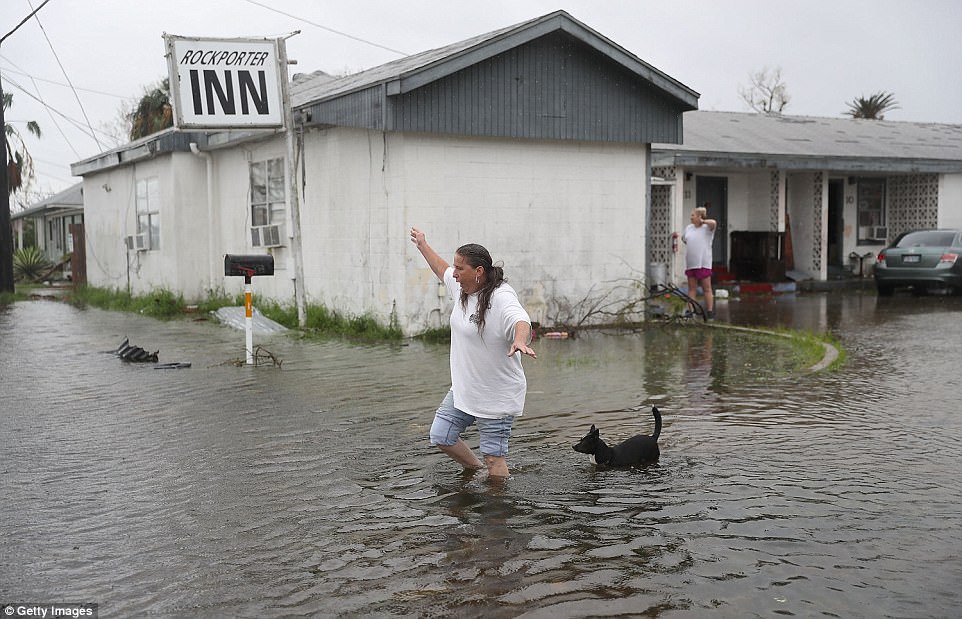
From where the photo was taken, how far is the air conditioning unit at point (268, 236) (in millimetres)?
16406

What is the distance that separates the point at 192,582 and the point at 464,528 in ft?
4.82

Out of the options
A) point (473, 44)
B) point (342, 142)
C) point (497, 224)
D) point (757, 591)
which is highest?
point (473, 44)

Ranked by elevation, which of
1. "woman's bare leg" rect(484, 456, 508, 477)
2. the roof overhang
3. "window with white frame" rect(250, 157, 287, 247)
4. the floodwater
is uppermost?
the roof overhang

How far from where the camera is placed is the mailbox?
11.8 meters

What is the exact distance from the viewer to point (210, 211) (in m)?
19.0

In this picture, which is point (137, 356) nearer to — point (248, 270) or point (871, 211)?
point (248, 270)

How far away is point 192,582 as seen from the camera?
4.59 metres

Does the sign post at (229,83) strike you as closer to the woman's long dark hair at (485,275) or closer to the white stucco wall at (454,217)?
the white stucco wall at (454,217)

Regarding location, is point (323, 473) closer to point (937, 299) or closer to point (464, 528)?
point (464, 528)

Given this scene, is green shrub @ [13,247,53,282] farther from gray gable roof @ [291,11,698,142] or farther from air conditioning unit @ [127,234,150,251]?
gray gable roof @ [291,11,698,142]

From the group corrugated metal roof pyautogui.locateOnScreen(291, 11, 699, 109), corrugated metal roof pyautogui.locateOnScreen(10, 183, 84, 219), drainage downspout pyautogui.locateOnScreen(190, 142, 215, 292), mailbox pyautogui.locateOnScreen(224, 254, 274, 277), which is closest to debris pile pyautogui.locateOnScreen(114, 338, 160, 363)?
mailbox pyautogui.locateOnScreen(224, 254, 274, 277)

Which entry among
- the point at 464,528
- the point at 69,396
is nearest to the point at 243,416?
the point at 69,396

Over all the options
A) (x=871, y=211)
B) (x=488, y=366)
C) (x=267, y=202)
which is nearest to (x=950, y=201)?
(x=871, y=211)

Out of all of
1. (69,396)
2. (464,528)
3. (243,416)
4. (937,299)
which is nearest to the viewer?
(464,528)
